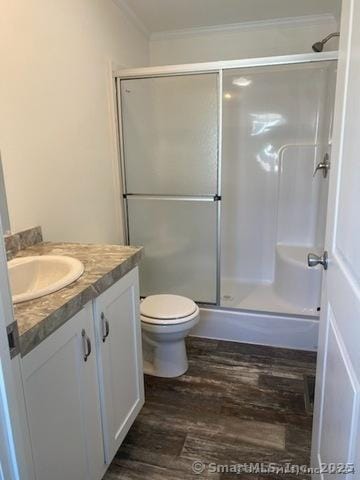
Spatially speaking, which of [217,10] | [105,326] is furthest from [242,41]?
[105,326]

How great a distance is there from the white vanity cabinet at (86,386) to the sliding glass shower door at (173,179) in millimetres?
1108

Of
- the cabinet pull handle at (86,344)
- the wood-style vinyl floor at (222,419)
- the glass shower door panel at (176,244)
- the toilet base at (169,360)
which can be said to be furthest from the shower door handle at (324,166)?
the cabinet pull handle at (86,344)

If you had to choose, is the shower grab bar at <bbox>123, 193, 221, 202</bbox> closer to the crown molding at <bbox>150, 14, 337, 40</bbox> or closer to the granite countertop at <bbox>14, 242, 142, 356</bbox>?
the granite countertop at <bbox>14, 242, 142, 356</bbox>

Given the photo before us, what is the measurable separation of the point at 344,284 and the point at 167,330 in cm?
126

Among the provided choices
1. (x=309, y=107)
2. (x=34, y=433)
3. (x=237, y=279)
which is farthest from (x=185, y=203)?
(x=34, y=433)

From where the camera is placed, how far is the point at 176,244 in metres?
2.72

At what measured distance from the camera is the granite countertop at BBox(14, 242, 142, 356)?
94 cm

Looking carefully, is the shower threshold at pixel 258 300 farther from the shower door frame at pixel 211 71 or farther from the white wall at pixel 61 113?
the white wall at pixel 61 113

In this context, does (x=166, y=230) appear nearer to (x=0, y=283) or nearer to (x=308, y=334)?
(x=308, y=334)

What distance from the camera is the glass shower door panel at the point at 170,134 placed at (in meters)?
2.43

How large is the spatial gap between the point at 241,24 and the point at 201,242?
1.74 meters

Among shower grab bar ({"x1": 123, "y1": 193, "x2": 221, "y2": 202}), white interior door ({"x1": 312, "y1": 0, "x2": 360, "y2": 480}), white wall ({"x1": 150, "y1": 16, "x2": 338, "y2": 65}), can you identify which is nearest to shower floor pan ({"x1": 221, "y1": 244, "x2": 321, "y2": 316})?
shower grab bar ({"x1": 123, "y1": 193, "x2": 221, "y2": 202})

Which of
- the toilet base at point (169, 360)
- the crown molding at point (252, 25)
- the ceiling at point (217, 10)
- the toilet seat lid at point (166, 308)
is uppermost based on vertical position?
the ceiling at point (217, 10)

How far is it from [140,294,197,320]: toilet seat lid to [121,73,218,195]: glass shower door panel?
81 cm
